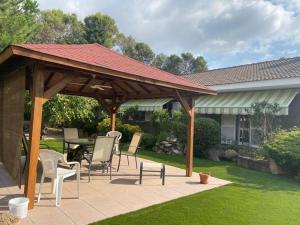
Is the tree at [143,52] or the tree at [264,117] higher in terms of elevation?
the tree at [143,52]

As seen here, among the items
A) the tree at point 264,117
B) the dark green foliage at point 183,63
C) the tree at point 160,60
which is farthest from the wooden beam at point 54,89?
the dark green foliage at point 183,63

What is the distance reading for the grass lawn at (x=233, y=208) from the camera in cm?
688

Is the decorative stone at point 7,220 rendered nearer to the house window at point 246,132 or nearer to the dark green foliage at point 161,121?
the dark green foliage at point 161,121

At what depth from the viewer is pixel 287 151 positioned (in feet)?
41.2

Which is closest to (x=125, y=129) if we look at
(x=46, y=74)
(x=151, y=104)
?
(x=151, y=104)

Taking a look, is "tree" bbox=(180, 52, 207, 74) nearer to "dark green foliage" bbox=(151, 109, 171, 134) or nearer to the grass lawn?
"dark green foliage" bbox=(151, 109, 171, 134)

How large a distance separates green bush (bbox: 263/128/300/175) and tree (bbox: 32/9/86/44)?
139 feet

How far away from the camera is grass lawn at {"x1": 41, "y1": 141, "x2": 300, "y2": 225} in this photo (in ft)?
22.6

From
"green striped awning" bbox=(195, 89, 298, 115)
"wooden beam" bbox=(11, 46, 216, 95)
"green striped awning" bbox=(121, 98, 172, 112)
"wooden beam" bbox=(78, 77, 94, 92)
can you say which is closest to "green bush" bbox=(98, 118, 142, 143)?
"green striped awning" bbox=(121, 98, 172, 112)

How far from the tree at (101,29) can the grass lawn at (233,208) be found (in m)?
44.2

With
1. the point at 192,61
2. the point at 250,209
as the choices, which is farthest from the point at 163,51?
the point at 250,209

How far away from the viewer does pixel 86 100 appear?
23.8 m

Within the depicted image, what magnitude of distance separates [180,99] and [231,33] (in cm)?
1563

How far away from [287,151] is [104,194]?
28.0 ft
